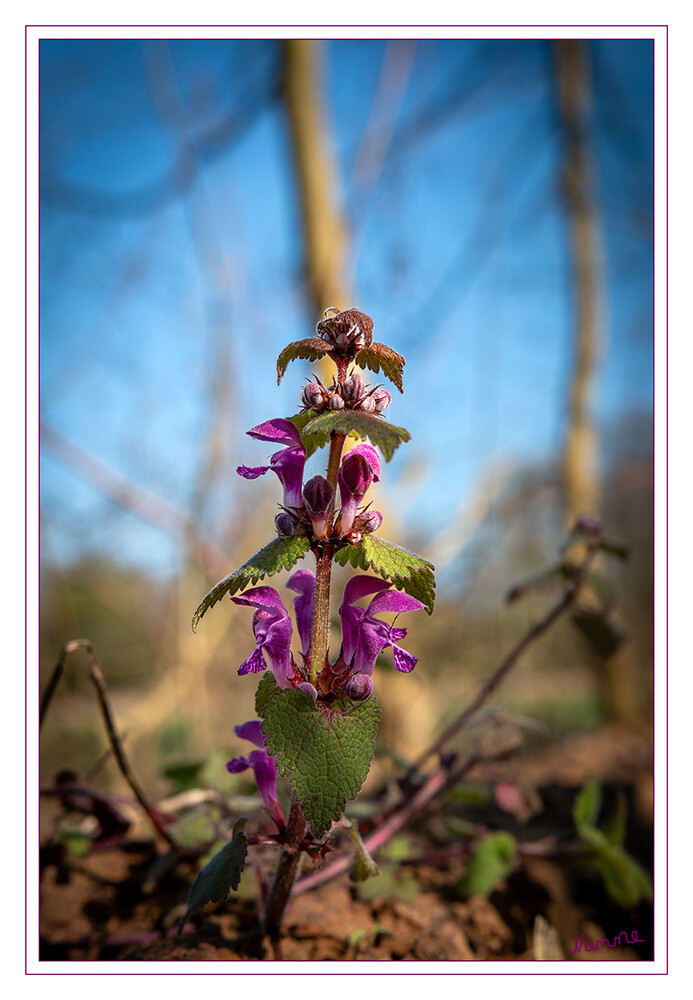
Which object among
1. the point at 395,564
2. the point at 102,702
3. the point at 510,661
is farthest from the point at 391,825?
the point at 395,564

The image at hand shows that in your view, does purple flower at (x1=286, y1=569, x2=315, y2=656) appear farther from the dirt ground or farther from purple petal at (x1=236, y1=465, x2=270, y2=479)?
the dirt ground

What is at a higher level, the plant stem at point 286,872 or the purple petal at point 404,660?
the purple petal at point 404,660

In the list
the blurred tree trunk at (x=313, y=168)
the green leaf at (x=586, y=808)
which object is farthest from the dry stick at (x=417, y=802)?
the blurred tree trunk at (x=313, y=168)

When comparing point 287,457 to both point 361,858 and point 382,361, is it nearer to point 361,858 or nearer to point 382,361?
point 382,361

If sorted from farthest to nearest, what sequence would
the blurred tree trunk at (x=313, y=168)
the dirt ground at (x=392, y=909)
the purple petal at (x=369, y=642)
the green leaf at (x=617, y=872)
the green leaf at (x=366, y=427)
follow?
1. the blurred tree trunk at (x=313, y=168)
2. the green leaf at (x=617, y=872)
3. the dirt ground at (x=392, y=909)
4. the purple petal at (x=369, y=642)
5. the green leaf at (x=366, y=427)

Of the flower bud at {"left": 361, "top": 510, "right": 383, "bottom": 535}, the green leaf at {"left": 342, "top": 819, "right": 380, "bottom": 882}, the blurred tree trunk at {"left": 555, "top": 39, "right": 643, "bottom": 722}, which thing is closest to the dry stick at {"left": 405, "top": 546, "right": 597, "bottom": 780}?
the green leaf at {"left": 342, "top": 819, "right": 380, "bottom": 882}

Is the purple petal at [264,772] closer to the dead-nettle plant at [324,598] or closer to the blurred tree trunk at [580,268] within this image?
the dead-nettle plant at [324,598]
